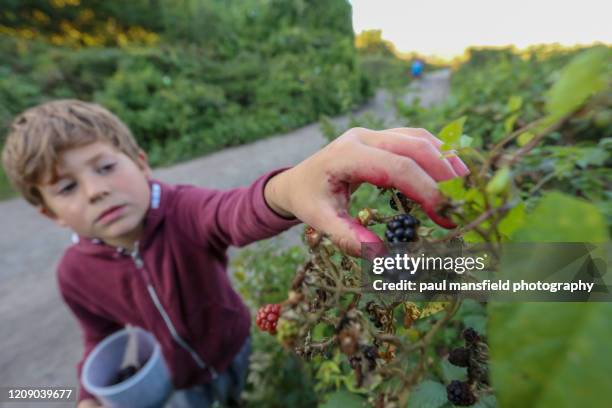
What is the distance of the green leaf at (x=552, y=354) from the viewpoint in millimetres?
172

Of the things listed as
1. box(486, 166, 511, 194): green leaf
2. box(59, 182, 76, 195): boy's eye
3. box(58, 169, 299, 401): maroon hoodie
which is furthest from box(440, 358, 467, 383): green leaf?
box(59, 182, 76, 195): boy's eye

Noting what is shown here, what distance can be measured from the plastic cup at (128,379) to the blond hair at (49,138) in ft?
1.99

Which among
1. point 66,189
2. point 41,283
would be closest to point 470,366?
point 66,189

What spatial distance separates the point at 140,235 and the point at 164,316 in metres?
0.32

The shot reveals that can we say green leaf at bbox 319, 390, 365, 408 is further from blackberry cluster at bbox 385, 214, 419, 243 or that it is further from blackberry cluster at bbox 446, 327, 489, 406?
blackberry cluster at bbox 385, 214, 419, 243

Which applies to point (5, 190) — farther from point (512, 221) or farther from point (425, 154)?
point (512, 221)

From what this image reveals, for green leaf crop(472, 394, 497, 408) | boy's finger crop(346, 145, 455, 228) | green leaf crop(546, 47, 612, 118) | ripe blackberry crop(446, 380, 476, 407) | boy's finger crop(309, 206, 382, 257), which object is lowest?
green leaf crop(472, 394, 497, 408)

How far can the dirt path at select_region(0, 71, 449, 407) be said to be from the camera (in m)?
2.00

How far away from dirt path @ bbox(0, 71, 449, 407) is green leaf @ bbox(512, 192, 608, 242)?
160 cm

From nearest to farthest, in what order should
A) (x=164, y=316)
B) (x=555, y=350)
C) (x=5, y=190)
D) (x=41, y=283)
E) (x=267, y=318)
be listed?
(x=555, y=350) → (x=267, y=318) → (x=164, y=316) → (x=41, y=283) → (x=5, y=190)

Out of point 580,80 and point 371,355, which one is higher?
point 580,80

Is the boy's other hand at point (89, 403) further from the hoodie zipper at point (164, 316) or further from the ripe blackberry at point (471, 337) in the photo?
the ripe blackberry at point (471, 337)

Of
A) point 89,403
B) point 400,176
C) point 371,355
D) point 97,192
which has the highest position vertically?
point 400,176

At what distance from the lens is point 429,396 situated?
45 centimetres
